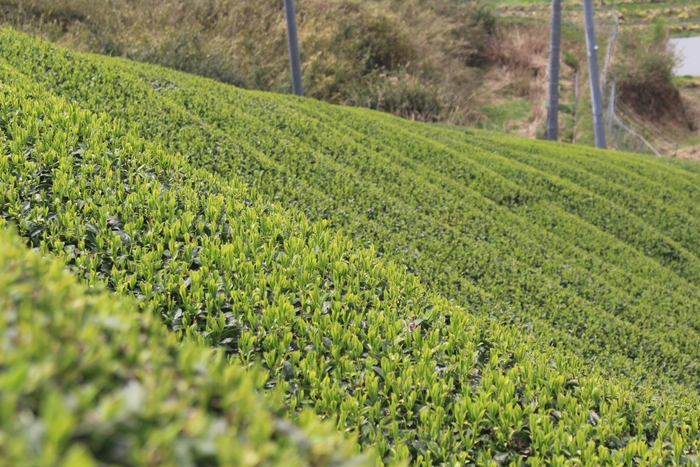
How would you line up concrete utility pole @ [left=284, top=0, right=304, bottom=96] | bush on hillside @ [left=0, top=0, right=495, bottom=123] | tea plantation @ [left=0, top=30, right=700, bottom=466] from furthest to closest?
1. bush on hillside @ [left=0, top=0, right=495, bottom=123]
2. concrete utility pole @ [left=284, top=0, right=304, bottom=96]
3. tea plantation @ [left=0, top=30, right=700, bottom=466]

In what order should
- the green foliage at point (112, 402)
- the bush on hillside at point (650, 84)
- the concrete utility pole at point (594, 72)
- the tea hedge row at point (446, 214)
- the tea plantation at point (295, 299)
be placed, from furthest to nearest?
the bush on hillside at point (650, 84), the concrete utility pole at point (594, 72), the tea hedge row at point (446, 214), the tea plantation at point (295, 299), the green foliage at point (112, 402)

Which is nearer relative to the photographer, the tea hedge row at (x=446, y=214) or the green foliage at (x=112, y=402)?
the green foliage at (x=112, y=402)

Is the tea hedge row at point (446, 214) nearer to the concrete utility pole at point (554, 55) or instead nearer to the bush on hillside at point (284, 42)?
the bush on hillside at point (284, 42)

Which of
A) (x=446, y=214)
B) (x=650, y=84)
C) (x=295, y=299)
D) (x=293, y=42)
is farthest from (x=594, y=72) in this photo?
(x=295, y=299)

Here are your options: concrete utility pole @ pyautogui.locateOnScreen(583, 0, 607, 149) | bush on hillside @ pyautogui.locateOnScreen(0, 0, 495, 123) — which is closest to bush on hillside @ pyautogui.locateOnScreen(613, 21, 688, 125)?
bush on hillside @ pyautogui.locateOnScreen(0, 0, 495, 123)

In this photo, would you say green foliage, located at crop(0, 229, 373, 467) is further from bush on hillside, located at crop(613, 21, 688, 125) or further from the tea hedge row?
bush on hillside, located at crop(613, 21, 688, 125)

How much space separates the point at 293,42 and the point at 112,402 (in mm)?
13064

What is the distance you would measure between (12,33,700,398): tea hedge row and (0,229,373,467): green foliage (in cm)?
429

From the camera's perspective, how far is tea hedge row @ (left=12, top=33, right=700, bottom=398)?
6.02 m

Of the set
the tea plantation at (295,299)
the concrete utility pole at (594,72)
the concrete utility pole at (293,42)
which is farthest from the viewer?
the concrete utility pole at (594,72)

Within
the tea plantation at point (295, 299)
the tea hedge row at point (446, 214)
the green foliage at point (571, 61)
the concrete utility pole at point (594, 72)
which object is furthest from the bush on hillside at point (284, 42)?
the green foliage at point (571, 61)

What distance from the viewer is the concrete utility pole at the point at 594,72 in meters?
17.0

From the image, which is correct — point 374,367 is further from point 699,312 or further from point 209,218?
point 699,312

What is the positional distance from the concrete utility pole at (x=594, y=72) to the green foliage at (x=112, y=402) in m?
18.6
